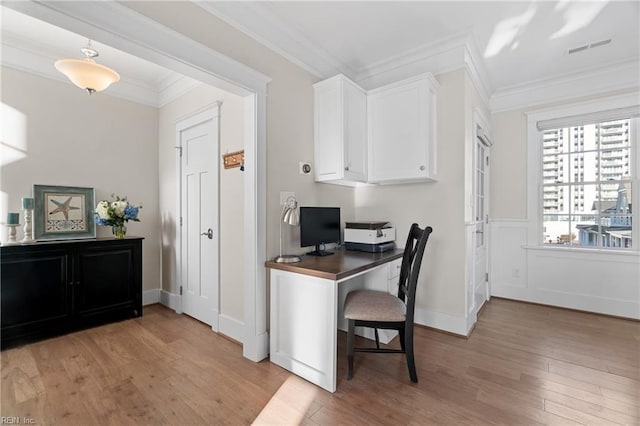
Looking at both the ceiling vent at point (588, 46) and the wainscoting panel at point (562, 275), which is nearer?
the ceiling vent at point (588, 46)

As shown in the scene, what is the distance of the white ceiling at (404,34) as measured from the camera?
7.04 ft

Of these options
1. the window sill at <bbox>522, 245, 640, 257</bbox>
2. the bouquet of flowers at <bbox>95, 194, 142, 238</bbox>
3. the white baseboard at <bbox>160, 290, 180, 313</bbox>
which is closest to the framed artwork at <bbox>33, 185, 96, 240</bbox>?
the bouquet of flowers at <bbox>95, 194, 142, 238</bbox>

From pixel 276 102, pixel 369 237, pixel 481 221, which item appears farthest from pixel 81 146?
pixel 481 221

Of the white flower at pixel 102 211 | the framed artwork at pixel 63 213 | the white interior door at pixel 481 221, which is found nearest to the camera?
the framed artwork at pixel 63 213

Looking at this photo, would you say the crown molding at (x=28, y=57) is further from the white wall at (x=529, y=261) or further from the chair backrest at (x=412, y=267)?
the white wall at (x=529, y=261)

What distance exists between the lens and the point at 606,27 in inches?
95.0

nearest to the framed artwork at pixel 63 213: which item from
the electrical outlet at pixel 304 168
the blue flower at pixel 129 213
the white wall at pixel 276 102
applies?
the blue flower at pixel 129 213

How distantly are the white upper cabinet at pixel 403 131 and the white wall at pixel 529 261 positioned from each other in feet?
5.58

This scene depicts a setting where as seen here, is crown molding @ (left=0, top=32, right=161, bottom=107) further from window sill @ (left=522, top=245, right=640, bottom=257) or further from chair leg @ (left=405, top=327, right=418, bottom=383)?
window sill @ (left=522, top=245, right=640, bottom=257)

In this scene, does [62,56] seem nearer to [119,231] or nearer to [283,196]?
[119,231]

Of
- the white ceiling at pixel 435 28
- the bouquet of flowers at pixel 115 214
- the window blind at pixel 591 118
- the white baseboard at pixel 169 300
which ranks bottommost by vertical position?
the white baseboard at pixel 169 300

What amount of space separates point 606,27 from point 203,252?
4.21m

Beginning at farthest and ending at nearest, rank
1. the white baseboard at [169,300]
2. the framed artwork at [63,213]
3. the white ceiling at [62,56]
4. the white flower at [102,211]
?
1. the white baseboard at [169,300]
2. the white flower at [102,211]
3. the framed artwork at [63,213]
4. the white ceiling at [62,56]

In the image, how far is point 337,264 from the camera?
2.06 metres
